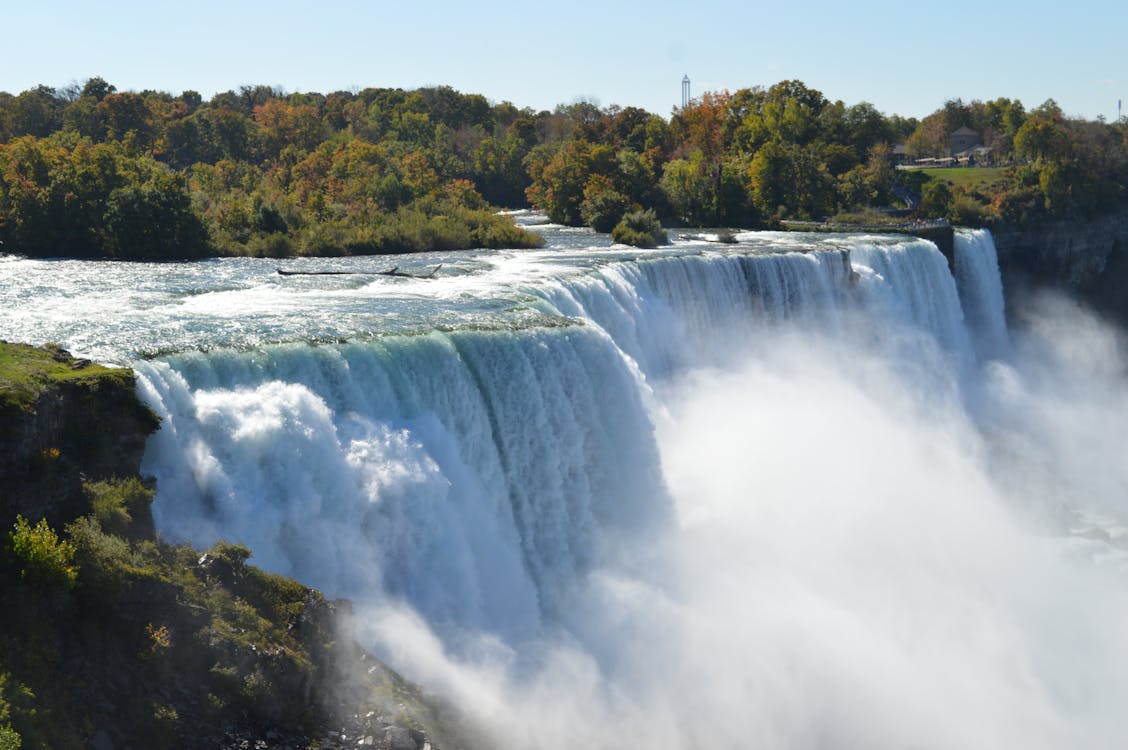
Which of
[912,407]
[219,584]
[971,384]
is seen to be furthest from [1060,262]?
[219,584]

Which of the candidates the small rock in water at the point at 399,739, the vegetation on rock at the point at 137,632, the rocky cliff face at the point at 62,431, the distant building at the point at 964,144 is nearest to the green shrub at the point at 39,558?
the vegetation on rock at the point at 137,632

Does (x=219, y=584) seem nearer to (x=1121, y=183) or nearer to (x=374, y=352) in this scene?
(x=374, y=352)

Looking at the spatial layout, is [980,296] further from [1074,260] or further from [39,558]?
[39,558]

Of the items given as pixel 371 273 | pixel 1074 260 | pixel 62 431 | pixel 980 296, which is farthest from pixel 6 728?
pixel 1074 260

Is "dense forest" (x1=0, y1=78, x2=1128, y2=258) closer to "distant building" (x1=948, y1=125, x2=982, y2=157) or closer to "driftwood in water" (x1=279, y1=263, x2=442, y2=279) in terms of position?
"distant building" (x1=948, y1=125, x2=982, y2=157)

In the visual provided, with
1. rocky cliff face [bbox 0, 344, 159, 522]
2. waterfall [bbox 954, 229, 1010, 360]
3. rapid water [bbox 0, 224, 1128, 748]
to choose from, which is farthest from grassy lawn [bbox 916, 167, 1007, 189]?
rocky cliff face [bbox 0, 344, 159, 522]

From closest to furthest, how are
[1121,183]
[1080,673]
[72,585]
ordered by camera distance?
[72,585]
[1080,673]
[1121,183]

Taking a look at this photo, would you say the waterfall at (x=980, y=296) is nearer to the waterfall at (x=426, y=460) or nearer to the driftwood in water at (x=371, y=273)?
the driftwood in water at (x=371, y=273)
